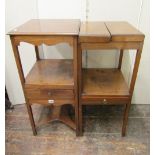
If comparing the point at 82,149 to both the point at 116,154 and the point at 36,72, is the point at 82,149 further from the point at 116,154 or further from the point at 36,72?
the point at 36,72

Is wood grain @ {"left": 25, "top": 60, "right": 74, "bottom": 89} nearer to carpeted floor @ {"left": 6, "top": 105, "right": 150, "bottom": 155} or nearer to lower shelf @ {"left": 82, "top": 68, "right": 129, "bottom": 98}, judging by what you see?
lower shelf @ {"left": 82, "top": 68, "right": 129, "bottom": 98}

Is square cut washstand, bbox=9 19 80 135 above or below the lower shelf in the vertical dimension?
above

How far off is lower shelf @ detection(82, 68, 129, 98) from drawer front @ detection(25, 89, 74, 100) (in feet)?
0.39

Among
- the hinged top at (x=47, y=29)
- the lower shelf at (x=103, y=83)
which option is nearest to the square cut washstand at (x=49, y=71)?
the hinged top at (x=47, y=29)

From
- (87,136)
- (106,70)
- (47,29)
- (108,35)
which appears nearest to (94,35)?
(108,35)

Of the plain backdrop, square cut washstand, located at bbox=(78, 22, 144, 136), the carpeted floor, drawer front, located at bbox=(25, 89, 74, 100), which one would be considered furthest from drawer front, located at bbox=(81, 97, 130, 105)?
the plain backdrop

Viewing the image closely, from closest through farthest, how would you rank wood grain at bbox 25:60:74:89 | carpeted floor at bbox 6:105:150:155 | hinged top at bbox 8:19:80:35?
hinged top at bbox 8:19:80:35, wood grain at bbox 25:60:74:89, carpeted floor at bbox 6:105:150:155

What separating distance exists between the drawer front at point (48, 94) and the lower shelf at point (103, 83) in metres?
0.12

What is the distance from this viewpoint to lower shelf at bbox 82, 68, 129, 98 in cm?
133

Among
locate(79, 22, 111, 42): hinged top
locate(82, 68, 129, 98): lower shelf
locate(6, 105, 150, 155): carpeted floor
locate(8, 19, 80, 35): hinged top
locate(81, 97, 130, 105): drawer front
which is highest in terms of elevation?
locate(8, 19, 80, 35): hinged top

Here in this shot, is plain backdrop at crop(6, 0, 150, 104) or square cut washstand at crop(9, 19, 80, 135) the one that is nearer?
square cut washstand at crop(9, 19, 80, 135)

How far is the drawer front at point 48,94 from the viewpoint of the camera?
4.28ft

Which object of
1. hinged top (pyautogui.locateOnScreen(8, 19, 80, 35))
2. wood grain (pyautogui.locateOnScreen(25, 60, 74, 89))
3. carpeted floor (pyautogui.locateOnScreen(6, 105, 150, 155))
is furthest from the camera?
carpeted floor (pyautogui.locateOnScreen(6, 105, 150, 155))

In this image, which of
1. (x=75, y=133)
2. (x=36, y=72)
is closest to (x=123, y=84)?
(x=75, y=133)
